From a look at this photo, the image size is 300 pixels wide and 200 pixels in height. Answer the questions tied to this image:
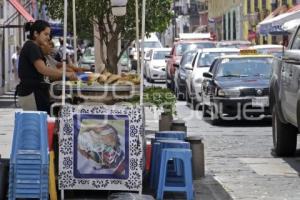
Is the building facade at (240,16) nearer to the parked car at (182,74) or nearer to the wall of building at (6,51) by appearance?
the wall of building at (6,51)

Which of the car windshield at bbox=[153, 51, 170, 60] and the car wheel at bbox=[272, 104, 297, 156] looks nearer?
the car wheel at bbox=[272, 104, 297, 156]

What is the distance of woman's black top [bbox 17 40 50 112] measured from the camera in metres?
9.06

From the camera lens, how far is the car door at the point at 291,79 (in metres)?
10.5

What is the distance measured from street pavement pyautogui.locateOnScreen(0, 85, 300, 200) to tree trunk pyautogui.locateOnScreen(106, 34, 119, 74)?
1.75 meters

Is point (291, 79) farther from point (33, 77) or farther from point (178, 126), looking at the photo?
point (33, 77)

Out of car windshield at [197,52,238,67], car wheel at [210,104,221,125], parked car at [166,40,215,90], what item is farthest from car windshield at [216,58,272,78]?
parked car at [166,40,215,90]

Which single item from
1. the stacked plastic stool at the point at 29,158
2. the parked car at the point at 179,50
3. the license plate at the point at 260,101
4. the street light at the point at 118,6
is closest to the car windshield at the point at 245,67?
the license plate at the point at 260,101

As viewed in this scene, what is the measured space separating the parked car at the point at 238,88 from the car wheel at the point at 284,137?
4815 millimetres

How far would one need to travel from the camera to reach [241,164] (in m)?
11.7

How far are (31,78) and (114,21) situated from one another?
5.99 m

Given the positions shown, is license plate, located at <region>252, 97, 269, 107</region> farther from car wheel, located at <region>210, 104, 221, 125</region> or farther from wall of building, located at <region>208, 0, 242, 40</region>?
wall of building, located at <region>208, 0, 242, 40</region>

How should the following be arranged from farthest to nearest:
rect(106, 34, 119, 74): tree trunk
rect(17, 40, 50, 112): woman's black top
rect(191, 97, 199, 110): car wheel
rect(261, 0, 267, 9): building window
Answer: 1. rect(261, 0, 267, 9): building window
2. rect(191, 97, 199, 110): car wheel
3. rect(106, 34, 119, 74): tree trunk
4. rect(17, 40, 50, 112): woman's black top

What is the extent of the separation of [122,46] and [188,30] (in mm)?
68316

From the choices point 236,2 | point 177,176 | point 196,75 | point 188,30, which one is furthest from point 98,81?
point 188,30
